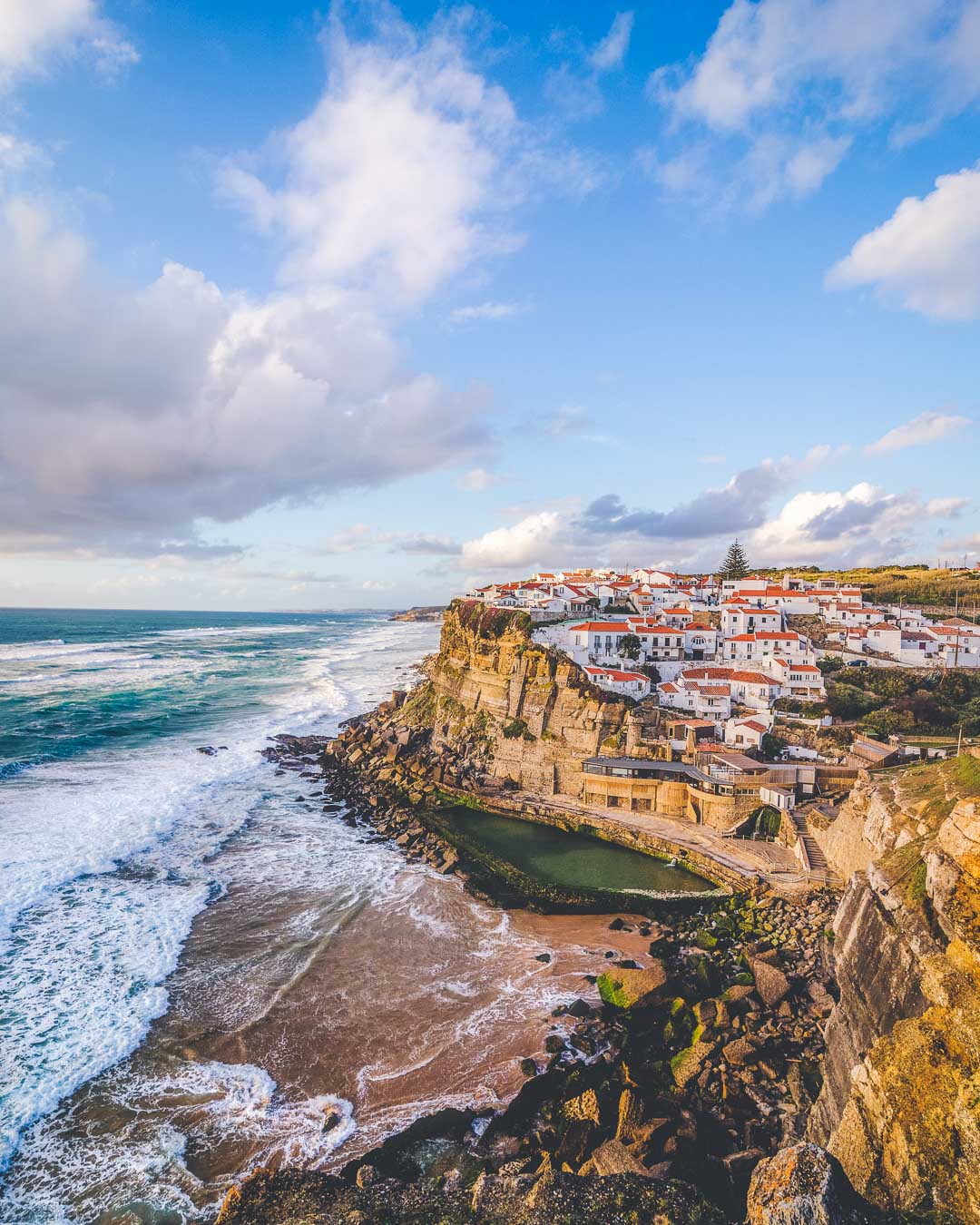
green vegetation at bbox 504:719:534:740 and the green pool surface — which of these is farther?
green vegetation at bbox 504:719:534:740

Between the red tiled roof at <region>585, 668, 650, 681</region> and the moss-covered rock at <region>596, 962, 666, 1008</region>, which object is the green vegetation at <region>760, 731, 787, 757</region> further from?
the moss-covered rock at <region>596, 962, 666, 1008</region>

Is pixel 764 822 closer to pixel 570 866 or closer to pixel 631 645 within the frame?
pixel 570 866

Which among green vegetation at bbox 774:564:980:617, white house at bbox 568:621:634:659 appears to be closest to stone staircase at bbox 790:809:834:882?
white house at bbox 568:621:634:659

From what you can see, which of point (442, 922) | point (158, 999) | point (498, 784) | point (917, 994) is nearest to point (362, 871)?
point (442, 922)

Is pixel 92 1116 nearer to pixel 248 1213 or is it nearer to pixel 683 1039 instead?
pixel 248 1213

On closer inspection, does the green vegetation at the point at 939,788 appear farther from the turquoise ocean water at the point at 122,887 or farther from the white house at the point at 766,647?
the white house at the point at 766,647
